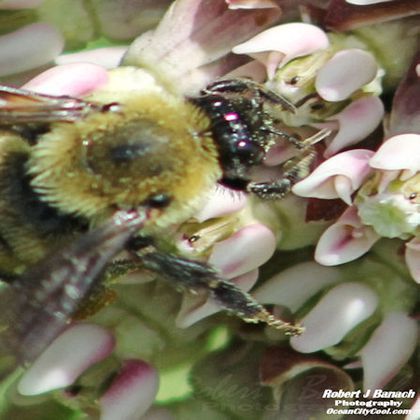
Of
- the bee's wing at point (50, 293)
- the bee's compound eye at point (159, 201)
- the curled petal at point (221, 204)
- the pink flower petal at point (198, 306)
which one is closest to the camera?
the bee's wing at point (50, 293)

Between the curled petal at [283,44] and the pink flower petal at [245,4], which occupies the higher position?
the pink flower petal at [245,4]

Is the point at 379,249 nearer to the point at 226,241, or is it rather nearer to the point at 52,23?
the point at 226,241

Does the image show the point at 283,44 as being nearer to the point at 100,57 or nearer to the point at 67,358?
the point at 100,57

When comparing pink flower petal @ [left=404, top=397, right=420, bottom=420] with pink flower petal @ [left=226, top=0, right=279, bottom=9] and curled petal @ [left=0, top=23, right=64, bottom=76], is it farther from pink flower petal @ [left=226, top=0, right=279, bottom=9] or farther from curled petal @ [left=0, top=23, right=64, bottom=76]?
curled petal @ [left=0, top=23, right=64, bottom=76]

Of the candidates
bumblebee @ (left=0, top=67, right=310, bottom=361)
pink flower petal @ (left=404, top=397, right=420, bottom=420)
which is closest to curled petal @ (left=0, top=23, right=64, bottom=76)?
bumblebee @ (left=0, top=67, right=310, bottom=361)

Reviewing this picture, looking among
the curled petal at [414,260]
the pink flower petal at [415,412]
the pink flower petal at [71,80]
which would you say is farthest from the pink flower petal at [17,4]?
the pink flower petal at [415,412]

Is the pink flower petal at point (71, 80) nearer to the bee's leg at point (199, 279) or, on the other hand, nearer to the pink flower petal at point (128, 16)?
the pink flower petal at point (128, 16)
